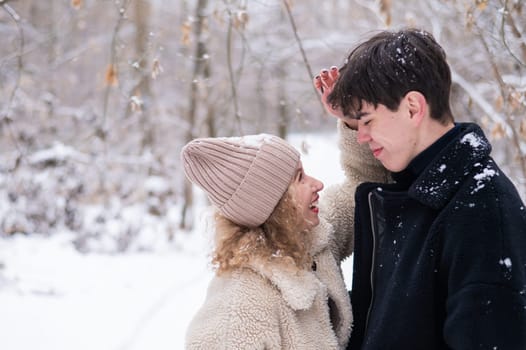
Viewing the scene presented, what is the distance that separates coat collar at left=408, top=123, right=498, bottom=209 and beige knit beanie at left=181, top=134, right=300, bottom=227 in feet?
1.73

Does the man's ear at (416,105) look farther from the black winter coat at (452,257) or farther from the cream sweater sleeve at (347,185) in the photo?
the cream sweater sleeve at (347,185)

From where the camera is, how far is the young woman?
1.77 meters

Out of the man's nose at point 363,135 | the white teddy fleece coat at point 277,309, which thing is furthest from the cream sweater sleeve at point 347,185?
the man's nose at point 363,135

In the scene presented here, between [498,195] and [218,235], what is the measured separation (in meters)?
0.96

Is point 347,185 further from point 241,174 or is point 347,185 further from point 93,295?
point 93,295

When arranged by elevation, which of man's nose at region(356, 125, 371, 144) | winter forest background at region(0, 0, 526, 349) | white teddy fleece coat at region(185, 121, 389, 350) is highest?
man's nose at region(356, 125, 371, 144)

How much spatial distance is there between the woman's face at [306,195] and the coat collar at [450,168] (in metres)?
0.50

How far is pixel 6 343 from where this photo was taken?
461 centimetres

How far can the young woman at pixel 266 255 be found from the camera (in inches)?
69.6

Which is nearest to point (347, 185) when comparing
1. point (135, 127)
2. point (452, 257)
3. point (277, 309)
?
point (277, 309)

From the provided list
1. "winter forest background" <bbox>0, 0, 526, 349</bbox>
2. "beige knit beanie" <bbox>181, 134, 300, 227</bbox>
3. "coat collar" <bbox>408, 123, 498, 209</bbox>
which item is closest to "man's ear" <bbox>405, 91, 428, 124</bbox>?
"coat collar" <bbox>408, 123, 498, 209</bbox>

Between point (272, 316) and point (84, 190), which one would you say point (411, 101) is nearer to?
point (272, 316)

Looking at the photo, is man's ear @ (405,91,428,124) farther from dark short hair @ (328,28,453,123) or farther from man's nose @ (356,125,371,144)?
man's nose @ (356,125,371,144)

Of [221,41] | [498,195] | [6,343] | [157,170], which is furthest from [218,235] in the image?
[221,41]
